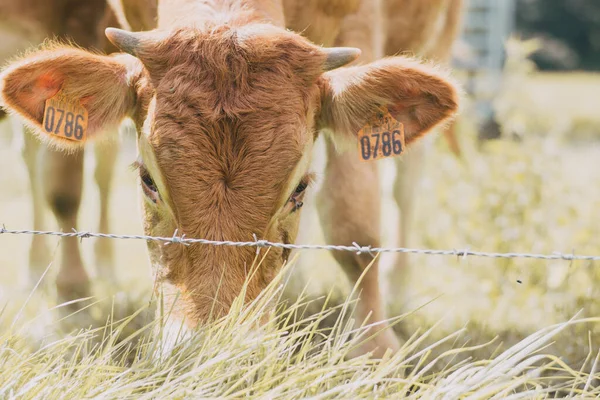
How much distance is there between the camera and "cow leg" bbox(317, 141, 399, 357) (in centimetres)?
408

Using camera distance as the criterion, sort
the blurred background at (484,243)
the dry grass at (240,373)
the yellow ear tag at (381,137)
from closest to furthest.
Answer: the dry grass at (240,373), the yellow ear tag at (381,137), the blurred background at (484,243)

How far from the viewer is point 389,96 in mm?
3244

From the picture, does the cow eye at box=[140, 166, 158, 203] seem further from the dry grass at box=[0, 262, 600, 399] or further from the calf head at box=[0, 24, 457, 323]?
the dry grass at box=[0, 262, 600, 399]

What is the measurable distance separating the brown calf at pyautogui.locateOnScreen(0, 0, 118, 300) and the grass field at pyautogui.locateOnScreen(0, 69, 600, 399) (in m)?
0.23

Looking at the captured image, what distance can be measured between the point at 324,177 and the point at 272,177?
4.16ft

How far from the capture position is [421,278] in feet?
18.7

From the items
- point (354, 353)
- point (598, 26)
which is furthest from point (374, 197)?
point (598, 26)

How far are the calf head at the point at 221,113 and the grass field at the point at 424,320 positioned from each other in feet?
0.81

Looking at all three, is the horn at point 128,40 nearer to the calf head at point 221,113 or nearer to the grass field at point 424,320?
the calf head at point 221,113

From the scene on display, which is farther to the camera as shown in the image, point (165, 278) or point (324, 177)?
point (324, 177)

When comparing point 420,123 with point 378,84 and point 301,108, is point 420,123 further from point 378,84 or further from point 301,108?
point 301,108

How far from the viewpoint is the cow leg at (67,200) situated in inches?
207

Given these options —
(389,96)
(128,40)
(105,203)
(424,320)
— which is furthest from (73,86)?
(105,203)

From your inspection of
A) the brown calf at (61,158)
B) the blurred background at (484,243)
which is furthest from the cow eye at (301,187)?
the brown calf at (61,158)
